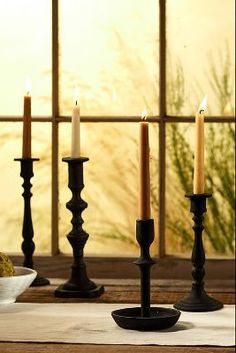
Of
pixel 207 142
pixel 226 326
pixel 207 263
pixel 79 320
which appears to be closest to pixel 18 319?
pixel 79 320

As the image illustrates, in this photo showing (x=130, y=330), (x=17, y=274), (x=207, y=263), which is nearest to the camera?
(x=130, y=330)

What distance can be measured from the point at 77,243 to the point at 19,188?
0.43 metres

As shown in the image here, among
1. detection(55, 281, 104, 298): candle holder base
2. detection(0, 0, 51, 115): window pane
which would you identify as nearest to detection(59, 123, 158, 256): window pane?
detection(0, 0, 51, 115): window pane

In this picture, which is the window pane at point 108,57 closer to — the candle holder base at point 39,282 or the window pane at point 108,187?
the window pane at point 108,187

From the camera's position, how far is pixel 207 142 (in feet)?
7.64

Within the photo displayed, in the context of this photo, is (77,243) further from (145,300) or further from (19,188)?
(19,188)

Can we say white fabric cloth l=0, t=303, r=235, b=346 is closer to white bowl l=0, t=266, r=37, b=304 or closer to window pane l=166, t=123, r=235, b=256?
white bowl l=0, t=266, r=37, b=304

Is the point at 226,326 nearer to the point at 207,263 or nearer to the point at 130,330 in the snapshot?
the point at 130,330

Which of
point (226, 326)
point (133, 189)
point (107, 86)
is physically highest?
point (107, 86)

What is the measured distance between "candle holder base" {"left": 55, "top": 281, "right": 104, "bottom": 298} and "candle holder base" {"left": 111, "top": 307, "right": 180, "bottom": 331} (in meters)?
0.25

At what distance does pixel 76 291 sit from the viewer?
1.99 metres

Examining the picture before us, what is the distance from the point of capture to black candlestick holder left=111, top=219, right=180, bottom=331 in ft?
5.49

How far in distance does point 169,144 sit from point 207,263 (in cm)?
27

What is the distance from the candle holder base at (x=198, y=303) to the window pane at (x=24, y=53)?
64 cm
